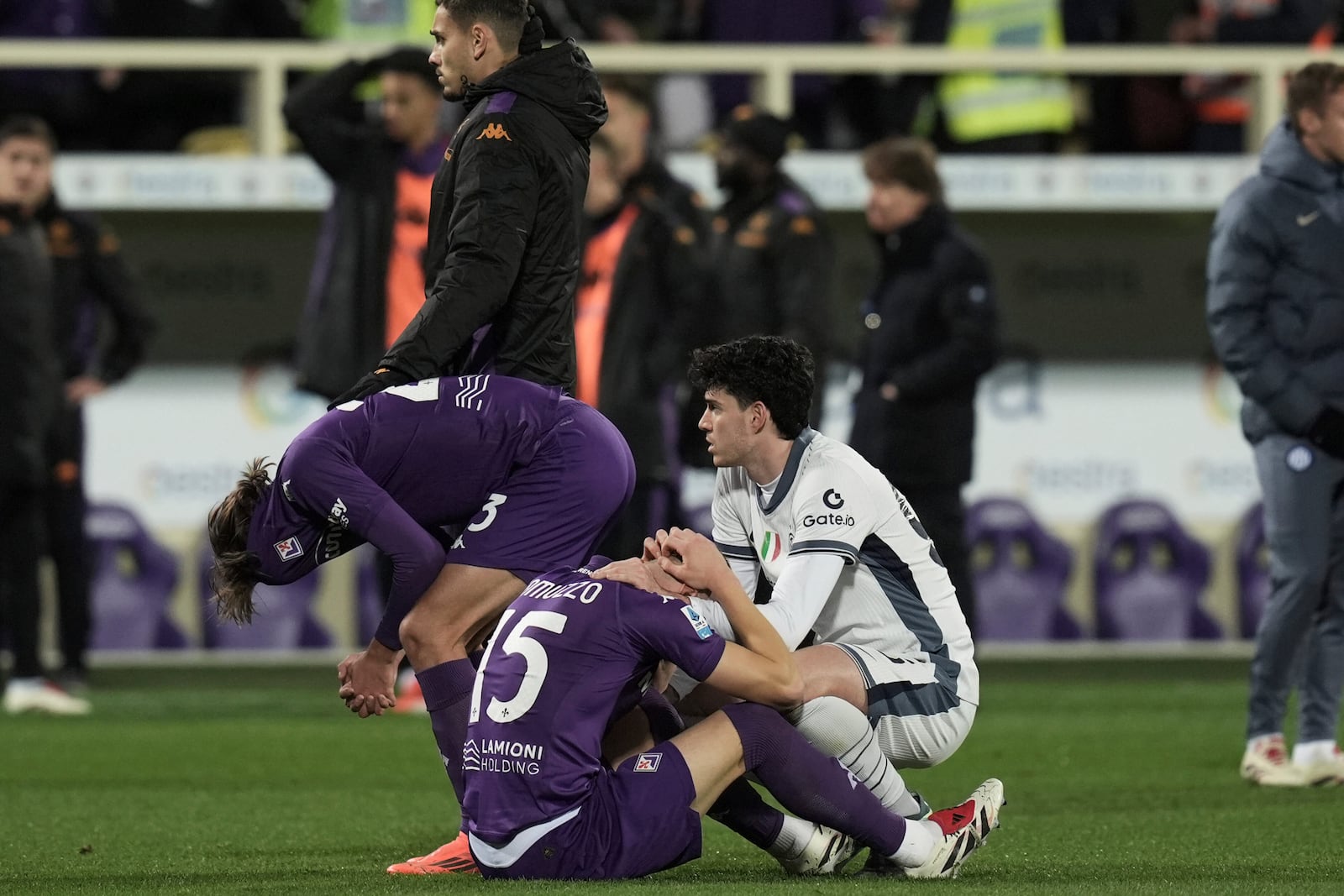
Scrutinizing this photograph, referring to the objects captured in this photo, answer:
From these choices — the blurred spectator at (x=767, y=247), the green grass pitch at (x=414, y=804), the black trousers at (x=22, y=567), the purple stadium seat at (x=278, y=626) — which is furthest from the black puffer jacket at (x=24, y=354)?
the blurred spectator at (x=767, y=247)

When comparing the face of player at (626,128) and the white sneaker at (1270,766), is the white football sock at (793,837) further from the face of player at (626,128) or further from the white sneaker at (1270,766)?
the face of player at (626,128)

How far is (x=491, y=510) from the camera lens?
5.63 metres

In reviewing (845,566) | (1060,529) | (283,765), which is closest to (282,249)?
(1060,529)

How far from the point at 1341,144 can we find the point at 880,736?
9.54 feet

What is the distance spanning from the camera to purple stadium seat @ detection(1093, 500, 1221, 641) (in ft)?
41.9

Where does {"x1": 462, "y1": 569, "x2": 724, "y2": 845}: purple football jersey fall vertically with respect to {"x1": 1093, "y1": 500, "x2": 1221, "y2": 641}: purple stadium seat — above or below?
above

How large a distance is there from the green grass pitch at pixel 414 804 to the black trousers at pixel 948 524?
553mm

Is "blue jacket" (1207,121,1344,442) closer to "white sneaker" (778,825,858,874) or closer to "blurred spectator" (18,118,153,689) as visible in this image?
"white sneaker" (778,825,858,874)

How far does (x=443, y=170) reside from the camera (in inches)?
230

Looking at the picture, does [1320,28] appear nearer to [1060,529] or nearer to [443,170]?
[1060,529]

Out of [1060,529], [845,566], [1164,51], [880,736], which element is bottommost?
A: [1060,529]

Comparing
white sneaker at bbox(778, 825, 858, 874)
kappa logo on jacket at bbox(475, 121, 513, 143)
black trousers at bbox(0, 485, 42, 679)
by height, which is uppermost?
kappa logo on jacket at bbox(475, 121, 513, 143)

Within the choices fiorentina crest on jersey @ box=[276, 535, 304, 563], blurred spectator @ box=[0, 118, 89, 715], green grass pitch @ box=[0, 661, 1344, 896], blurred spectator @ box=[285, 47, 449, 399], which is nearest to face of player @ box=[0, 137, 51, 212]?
Result: blurred spectator @ box=[0, 118, 89, 715]

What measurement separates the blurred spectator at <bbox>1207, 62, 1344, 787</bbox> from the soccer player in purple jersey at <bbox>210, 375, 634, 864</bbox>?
257cm
